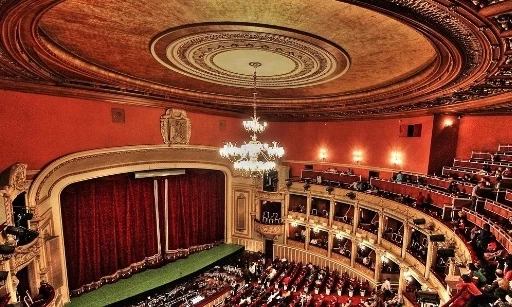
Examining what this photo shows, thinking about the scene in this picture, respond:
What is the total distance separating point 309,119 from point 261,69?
8278 millimetres

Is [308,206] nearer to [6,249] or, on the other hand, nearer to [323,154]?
[323,154]

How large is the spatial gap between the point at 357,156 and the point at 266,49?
9.60 meters

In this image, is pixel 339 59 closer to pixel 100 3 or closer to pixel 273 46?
pixel 273 46

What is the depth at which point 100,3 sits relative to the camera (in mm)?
4195

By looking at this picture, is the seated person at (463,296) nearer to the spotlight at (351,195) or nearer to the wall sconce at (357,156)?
the spotlight at (351,195)

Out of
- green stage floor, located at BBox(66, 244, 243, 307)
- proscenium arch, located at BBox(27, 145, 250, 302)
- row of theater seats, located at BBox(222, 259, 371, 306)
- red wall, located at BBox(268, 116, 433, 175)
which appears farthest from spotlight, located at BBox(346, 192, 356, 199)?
proscenium arch, located at BBox(27, 145, 250, 302)

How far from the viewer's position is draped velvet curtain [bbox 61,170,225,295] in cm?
1063

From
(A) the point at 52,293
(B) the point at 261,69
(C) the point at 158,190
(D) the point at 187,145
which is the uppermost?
(B) the point at 261,69

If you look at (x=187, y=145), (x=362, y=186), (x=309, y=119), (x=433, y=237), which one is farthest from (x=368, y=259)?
(x=187, y=145)

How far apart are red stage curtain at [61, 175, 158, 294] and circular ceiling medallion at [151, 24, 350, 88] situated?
621 cm

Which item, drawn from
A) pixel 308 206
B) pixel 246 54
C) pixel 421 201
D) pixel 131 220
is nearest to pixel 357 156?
pixel 308 206

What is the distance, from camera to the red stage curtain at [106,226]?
10508 millimetres

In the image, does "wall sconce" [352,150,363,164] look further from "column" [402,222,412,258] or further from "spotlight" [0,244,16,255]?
"spotlight" [0,244,16,255]

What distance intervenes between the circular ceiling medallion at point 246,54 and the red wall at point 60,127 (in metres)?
3.56
